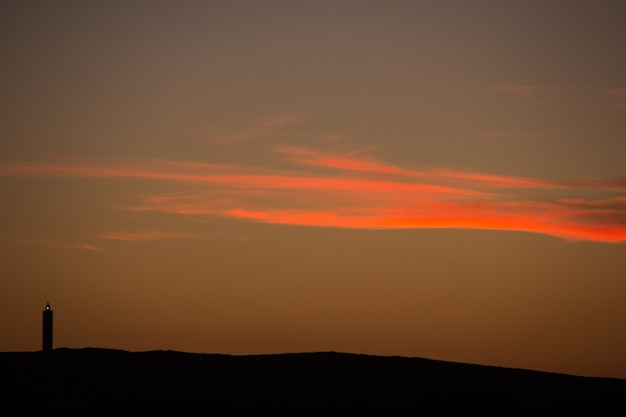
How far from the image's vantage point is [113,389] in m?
35.6

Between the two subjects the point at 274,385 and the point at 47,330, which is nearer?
the point at 274,385

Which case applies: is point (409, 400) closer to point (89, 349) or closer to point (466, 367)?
point (466, 367)

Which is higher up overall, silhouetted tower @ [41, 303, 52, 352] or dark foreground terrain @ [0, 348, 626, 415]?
silhouetted tower @ [41, 303, 52, 352]

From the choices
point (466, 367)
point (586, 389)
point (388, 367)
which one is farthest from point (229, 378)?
point (586, 389)

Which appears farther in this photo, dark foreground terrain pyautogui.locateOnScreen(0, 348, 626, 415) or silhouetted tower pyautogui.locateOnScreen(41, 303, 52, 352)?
silhouetted tower pyautogui.locateOnScreen(41, 303, 52, 352)

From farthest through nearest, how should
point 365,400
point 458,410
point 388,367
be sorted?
point 388,367 → point 365,400 → point 458,410

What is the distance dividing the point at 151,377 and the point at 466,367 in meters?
10.1

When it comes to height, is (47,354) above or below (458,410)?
above

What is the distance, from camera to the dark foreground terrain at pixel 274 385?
113 ft

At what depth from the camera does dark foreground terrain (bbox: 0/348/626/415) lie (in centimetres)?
3447

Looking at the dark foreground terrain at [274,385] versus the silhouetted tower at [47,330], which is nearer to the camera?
the dark foreground terrain at [274,385]

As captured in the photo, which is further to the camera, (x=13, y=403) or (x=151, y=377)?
(x=151, y=377)

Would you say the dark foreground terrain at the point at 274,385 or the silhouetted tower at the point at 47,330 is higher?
the silhouetted tower at the point at 47,330

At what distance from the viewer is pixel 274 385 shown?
36.9 meters
